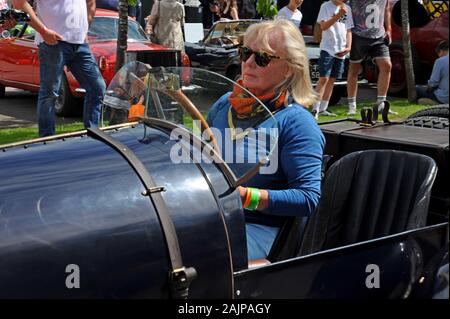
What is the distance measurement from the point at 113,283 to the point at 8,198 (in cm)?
39

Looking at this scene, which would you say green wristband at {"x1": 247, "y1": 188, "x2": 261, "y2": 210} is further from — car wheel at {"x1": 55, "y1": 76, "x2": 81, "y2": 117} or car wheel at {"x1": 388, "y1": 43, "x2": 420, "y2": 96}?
car wheel at {"x1": 388, "y1": 43, "x2": 420, "y2": 96}

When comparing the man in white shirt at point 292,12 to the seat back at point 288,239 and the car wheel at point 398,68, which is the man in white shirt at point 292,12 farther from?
the seat back at point 288,239

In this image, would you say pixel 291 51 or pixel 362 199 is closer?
pixel 291 51

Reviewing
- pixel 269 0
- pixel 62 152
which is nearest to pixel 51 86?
pixel 62 152

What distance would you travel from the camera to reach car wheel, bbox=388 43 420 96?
988 cm

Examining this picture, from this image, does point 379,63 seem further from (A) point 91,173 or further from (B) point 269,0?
(A) point 91,173

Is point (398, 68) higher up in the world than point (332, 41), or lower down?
lower down

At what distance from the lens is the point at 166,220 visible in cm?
180

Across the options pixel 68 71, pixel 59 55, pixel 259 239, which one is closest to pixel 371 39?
pixel 68 71

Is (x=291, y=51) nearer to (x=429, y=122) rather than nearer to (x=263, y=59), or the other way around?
(x=263, y=59)

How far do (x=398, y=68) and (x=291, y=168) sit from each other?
817 cm

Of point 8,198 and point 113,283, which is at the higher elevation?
point 8,198

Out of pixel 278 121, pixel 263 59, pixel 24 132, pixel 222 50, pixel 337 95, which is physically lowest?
pixel 24 132
